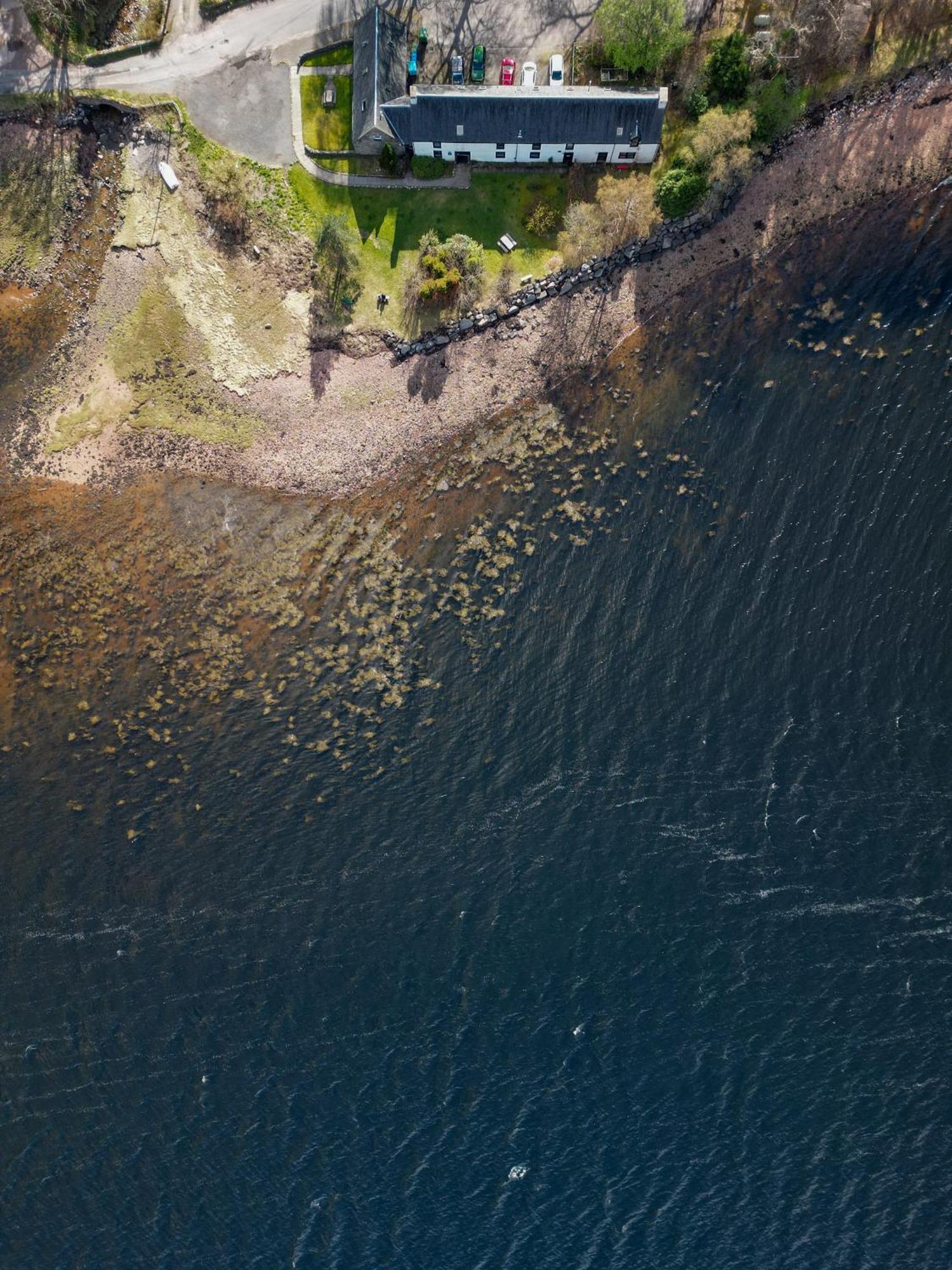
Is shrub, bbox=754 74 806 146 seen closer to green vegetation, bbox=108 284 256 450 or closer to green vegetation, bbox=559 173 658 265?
green vegetation, bbox=559 173 658 265

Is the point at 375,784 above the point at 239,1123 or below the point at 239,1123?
above

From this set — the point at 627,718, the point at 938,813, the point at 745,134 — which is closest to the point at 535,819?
the point at 627,718

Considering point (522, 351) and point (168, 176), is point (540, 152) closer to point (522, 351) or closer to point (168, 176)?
point (522, 351)

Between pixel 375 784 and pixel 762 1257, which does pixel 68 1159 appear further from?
A: pixel 762 1257

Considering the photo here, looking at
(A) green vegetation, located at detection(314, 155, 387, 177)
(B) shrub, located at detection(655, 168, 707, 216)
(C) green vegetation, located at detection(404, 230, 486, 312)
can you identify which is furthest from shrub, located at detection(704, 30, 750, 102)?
(A) green vegetation, located at detection(314, 155, 387, 177)

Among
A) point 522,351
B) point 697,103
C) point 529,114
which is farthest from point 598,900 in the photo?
point 697,103

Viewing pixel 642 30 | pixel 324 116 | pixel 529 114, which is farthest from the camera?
pixel 324 116
